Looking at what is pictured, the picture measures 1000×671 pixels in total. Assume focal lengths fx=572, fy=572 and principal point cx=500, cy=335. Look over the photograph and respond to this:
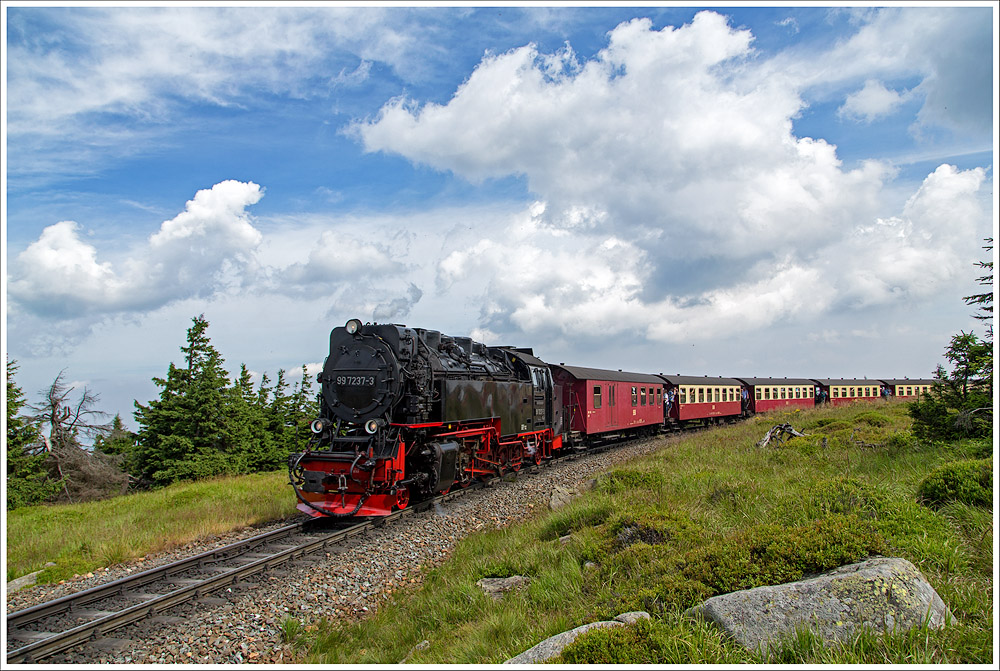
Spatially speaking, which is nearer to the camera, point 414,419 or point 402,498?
point 402,498

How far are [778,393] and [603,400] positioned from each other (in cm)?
2239

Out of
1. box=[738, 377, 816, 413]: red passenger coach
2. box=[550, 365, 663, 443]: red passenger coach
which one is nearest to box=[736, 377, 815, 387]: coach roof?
box=[738, 377, 816, 413]: red passenger coach

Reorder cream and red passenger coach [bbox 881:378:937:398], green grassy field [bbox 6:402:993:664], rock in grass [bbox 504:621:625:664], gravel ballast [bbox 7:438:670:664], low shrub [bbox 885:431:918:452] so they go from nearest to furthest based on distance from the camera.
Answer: green grassy field [bbox 6:402:993:664] → rock in grass [bbox 504:621:625:664] → gravel ballast [bbox 7:438:670:664] → low shrub [bbox 885:431:918:452] → cream and red passenger coach [bbox 881:378:937:398]

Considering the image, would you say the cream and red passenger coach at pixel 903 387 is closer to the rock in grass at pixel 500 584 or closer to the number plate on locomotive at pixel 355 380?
the number plate on locomotive at pixel 355 380

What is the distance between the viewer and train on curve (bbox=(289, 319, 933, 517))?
10.6 metres

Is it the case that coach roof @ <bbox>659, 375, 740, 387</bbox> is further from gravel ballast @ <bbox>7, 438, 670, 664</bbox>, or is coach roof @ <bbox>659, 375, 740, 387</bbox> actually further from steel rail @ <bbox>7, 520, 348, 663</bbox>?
steel rail @ <bbox>7, 520, 348, 663</bbox>

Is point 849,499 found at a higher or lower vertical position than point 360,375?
lower

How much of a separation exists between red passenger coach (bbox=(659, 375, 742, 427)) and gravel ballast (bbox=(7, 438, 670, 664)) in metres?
19.5

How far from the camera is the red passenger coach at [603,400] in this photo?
20672 mm

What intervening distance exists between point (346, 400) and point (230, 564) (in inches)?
161

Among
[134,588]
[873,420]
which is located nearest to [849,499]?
[134,588]

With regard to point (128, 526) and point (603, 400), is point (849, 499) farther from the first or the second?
point (603, 400)

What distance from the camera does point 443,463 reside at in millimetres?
11656

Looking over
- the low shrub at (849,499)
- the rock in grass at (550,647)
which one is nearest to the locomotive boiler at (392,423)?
the rock in grass at (550,647)
